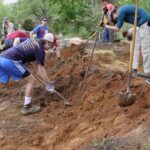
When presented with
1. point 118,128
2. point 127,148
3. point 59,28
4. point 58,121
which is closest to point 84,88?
point 58,121

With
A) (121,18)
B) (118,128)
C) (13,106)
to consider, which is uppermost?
(121,18)

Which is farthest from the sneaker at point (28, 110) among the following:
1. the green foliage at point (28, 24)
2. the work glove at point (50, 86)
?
the green foliage at point (28, 24)

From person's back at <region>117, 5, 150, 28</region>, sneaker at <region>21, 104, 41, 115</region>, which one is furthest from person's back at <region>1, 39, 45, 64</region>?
person's back at <region>117, 5, 150, 28</region>

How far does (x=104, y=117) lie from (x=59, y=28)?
17870 millimetres

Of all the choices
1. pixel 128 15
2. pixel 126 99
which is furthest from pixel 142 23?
pixel 126 99

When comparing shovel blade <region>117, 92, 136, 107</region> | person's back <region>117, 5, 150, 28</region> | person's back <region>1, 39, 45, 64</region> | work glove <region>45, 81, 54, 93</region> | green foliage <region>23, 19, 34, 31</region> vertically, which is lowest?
green foliage <region>23, 19, 34, 31</region>

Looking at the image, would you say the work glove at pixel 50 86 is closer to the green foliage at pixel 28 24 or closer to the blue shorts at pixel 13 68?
the blue shorts at pixel 13 68

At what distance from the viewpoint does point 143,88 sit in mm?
7258

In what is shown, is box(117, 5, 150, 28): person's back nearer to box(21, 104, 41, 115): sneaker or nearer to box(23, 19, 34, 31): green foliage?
box(21, 104, 41, 115): sneaker

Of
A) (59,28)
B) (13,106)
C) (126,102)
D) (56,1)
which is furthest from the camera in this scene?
(59,28)

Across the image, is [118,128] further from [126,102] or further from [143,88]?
[143,88]

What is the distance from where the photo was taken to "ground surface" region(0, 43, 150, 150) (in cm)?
580

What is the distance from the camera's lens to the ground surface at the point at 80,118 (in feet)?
19.0

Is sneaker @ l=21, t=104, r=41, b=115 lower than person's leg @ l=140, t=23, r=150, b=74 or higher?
lower
